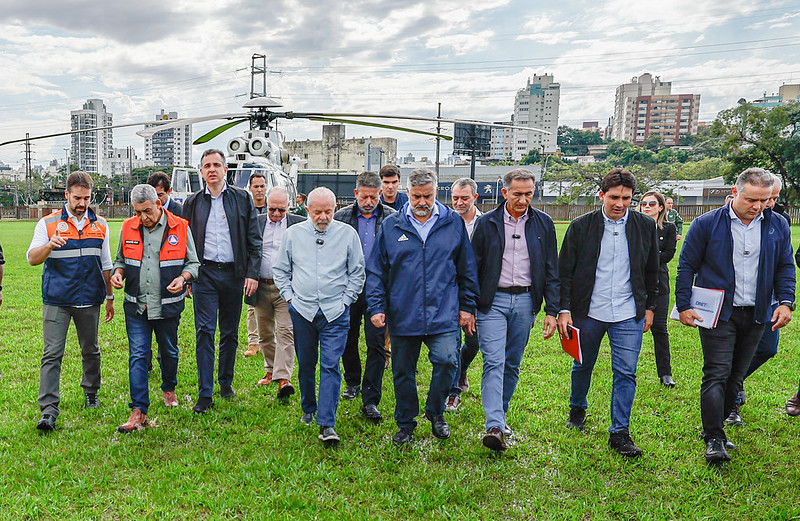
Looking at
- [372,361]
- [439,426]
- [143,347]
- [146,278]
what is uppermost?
[146,278]

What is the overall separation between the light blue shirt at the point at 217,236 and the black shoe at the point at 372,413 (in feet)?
5.88

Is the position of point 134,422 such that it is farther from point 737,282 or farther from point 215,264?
point 737,282

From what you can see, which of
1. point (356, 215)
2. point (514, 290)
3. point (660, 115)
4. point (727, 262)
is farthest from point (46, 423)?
point (660, 115)

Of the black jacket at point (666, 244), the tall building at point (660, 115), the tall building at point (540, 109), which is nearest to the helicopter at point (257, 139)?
the black jacket at point (666, 244)

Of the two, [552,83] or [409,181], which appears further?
[552,83]

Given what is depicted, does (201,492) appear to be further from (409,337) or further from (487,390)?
(487,390)

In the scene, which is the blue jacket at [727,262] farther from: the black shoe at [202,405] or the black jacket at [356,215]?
the black shoe at [202,405]

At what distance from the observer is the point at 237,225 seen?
5.12m

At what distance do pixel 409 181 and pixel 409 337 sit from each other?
118cm

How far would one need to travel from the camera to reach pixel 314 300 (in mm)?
4336

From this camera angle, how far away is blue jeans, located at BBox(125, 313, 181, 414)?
174 inches

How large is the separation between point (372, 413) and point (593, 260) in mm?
2179

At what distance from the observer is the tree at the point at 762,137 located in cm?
3441

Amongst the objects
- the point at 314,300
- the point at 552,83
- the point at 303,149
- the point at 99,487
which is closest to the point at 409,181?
the point at 314,300
